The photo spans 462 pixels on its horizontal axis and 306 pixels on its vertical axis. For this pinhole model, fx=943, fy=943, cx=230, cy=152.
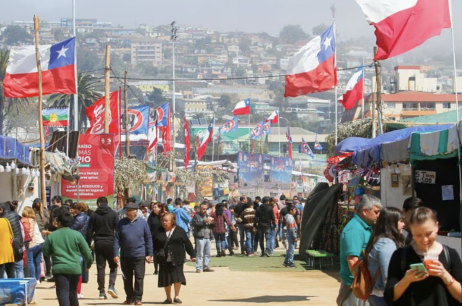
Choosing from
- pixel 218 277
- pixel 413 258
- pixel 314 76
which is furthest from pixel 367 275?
pixel 314 76

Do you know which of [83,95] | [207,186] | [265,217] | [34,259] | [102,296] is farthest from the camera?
[83,95]

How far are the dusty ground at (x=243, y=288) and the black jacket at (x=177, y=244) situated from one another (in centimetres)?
78

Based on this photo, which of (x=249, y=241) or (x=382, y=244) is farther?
(x=249, y=241)

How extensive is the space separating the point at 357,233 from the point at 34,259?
10138 millimetres

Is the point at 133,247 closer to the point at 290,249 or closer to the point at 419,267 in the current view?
the point at 290,249

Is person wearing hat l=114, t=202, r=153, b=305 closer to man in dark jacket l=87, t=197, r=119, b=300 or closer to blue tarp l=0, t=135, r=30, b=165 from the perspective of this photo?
man in dark jacket l=87, t=197, r=119, b=300

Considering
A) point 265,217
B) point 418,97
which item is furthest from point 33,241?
point 418,97

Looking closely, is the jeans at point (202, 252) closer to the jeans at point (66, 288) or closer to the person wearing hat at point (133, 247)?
the person wearing hat at point (133, 247)

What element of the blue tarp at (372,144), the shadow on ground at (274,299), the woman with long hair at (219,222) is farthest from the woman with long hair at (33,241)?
the woman with long hair at (219,222)

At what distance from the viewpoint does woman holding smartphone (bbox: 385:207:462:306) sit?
18.8ft

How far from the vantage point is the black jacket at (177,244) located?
15086 mm

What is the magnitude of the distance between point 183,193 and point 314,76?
4812 cm

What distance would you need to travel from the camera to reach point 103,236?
1580 centimetres

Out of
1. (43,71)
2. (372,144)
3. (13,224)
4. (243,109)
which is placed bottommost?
(13,224)
